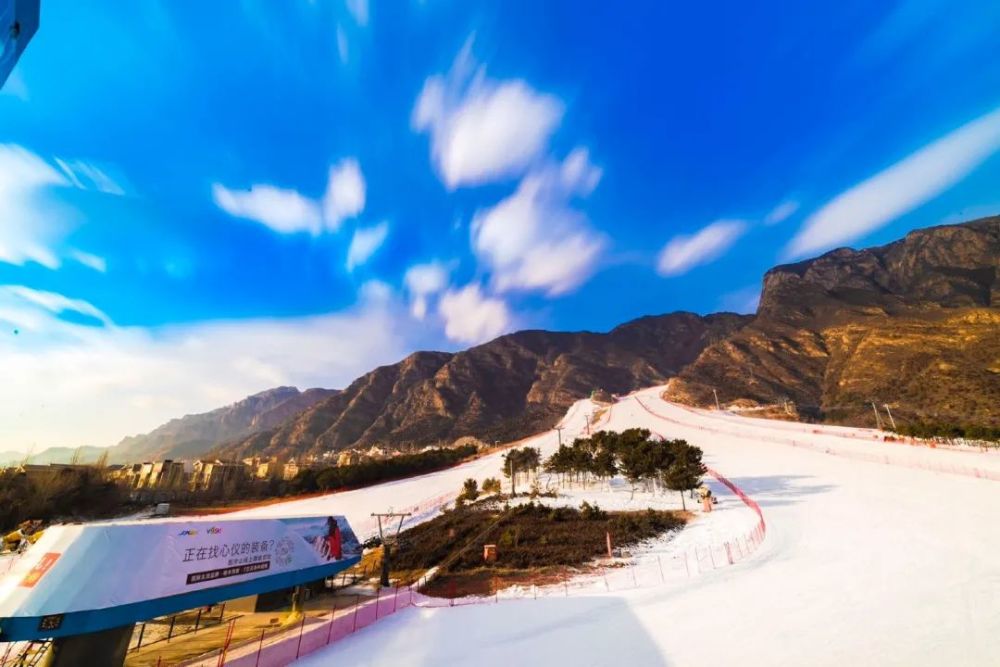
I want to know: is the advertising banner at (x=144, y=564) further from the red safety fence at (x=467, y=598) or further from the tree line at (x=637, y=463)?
the tree line at (x=637, y=463)

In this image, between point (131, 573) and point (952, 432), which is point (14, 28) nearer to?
point (131, 573)

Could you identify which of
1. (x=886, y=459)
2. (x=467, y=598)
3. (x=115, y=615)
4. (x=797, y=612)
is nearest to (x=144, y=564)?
(x=115, y=615)

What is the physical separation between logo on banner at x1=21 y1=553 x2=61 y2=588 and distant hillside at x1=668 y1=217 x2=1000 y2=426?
112085mm

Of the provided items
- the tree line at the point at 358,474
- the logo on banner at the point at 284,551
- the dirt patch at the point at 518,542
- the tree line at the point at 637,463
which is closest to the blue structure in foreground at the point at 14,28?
the logo on banner at the point at 284,551

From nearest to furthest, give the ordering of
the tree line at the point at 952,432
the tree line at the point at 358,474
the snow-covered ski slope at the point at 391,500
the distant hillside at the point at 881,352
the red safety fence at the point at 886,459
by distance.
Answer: the red safety fence at the point at 886,459, the snow-covered ski slope at the point at 391,500, the tree line at the point at 952,432, the tree line at the point at 358,474, the distant hillside at the point at 881,352

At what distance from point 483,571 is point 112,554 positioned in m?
19.1

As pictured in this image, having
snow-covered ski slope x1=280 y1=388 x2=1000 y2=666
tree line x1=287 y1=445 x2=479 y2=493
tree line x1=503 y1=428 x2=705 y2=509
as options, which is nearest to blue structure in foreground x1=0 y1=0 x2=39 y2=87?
snow-covered ski slope x1=280 y1=388 x2=1000 y2=666

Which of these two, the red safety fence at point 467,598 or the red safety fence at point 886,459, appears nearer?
the red safety fence at point 467,598

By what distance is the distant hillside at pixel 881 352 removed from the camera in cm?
8956

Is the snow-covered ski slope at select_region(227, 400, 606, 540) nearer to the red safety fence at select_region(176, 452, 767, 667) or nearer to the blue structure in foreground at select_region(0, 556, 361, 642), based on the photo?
the red safety fence at select_region(176, 452, 767, 667)

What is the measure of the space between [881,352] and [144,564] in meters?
159

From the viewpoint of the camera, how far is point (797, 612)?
1309 centimetres

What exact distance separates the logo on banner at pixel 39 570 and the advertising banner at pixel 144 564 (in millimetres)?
20

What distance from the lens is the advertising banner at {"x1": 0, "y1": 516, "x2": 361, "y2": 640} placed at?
10.5 m
